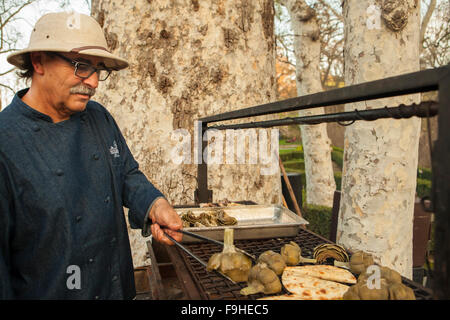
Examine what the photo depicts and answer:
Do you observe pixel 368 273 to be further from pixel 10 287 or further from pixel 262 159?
pixel 262 159

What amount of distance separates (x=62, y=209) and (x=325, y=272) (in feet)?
4.81

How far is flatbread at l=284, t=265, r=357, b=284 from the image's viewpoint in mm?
1471

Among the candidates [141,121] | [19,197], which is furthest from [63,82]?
[141,121]

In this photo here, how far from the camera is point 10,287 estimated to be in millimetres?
1693

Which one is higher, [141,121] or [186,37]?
[186,37]

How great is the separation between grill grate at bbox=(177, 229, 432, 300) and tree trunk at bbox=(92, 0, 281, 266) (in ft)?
6.23

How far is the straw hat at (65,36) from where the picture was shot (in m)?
1.90

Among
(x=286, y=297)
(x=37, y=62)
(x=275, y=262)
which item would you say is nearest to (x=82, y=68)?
(x=37, y=62)

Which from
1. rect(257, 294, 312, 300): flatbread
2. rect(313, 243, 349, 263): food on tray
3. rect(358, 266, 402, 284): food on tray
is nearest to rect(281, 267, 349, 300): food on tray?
rect(257, 294, 312, 300): flatbread

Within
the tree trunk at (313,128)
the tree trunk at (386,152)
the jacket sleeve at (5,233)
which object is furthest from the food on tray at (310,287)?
the tree trunk at (313,128)

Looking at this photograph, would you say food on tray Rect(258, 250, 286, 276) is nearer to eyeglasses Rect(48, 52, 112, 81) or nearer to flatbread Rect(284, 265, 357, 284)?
flatbread Rect(284, 265, 357, 284)

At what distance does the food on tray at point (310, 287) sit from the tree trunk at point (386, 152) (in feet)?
7.21

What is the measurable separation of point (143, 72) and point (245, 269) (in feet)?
9.56

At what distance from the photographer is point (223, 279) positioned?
1.49 meters
